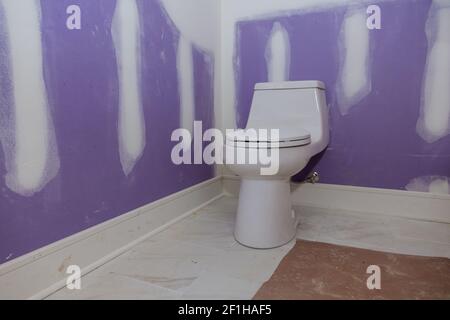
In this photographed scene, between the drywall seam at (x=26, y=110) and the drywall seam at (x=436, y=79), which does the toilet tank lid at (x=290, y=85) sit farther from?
the drywall seam at (x=26, y=110)

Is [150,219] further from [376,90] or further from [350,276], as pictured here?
[376,90]

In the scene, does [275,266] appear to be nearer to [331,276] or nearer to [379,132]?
[331,276]

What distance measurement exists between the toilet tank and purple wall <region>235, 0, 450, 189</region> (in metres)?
0.12

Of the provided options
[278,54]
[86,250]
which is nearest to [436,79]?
[278,54]

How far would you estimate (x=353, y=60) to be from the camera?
4.82 feet

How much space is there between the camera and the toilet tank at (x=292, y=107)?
1.42 meters

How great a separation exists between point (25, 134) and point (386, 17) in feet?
4.75

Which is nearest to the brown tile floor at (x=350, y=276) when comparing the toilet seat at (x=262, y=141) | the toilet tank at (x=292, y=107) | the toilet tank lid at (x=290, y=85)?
the toilet seat at (x=262, y=141)

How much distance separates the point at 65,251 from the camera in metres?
0.92

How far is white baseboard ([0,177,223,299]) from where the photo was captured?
31.9 inches

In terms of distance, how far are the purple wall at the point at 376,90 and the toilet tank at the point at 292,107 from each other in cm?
12

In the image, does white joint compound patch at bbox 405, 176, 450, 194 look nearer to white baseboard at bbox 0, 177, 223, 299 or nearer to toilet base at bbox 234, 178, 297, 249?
toilet base at bbox 234, 178, 297, 249

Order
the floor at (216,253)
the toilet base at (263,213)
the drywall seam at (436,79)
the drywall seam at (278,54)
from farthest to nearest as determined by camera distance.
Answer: the drywall seam at (278,54) → the drywall seam at (436,79) → the toilet base at (263,213) → the floor at (216,253)

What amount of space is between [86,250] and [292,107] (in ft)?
3.31
